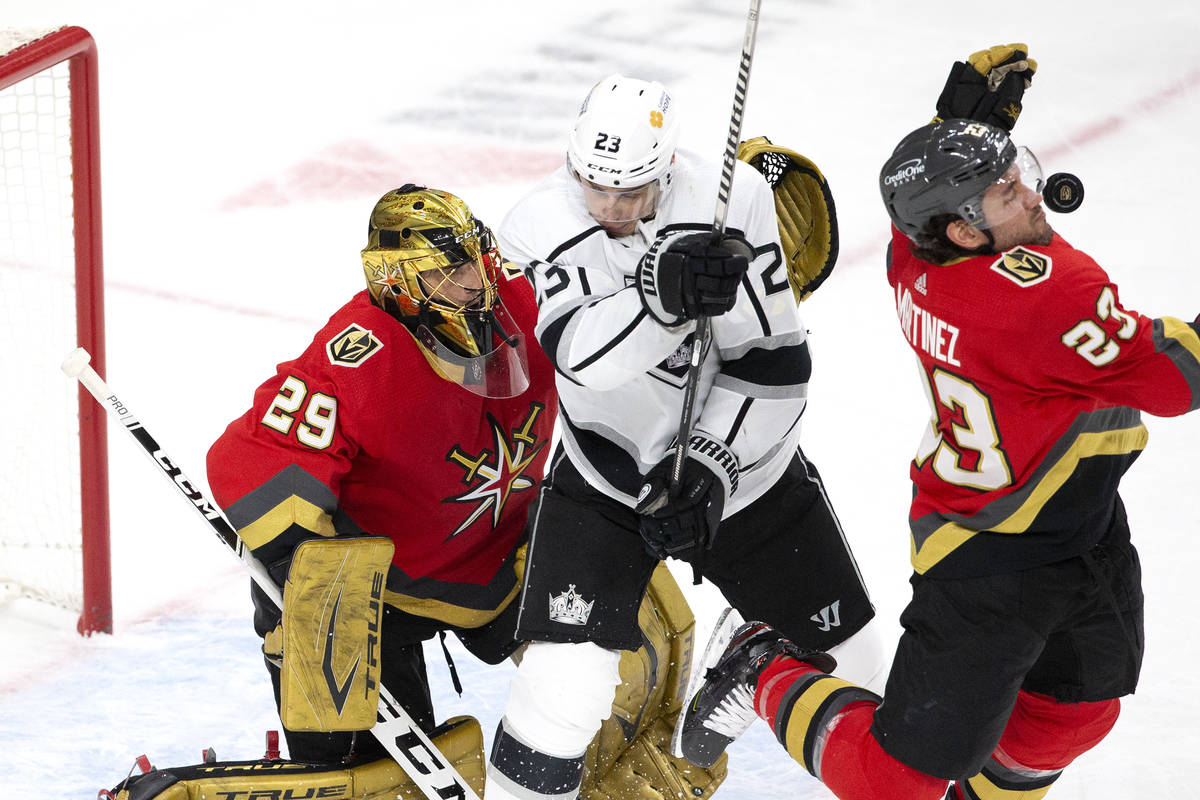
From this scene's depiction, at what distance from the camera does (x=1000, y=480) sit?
80.1 inches

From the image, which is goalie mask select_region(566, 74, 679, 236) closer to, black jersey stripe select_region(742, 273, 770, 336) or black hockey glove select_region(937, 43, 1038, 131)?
black jersey stripe select_region(742, 273, 770, 336)

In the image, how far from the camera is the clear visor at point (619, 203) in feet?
6.74

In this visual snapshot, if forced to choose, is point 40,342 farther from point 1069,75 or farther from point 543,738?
point 1069,75

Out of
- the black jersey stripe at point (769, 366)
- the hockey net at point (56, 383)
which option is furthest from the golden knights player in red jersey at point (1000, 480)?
the hockey net at point (56, 383)

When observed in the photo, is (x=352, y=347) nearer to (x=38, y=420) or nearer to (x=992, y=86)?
(x=992, y=86)

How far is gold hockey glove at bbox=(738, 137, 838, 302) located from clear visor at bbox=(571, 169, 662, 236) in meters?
0.36

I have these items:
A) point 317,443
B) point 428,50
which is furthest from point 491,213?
point 317,443

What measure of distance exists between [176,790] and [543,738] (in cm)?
58

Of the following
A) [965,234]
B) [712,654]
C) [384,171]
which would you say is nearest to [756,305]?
[965,234]

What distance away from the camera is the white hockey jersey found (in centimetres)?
200

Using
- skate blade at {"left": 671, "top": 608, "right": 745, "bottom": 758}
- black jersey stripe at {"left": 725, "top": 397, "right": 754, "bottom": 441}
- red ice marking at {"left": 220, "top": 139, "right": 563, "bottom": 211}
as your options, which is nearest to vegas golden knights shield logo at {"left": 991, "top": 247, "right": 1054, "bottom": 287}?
black jersey stripe at {"left": 725, "top": 397, "right": 754, "bottom": 441}

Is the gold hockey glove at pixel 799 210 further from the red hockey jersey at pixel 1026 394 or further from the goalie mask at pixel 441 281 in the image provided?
the goalie mask at pixel 441 281

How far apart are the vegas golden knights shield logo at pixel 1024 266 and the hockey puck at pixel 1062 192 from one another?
0.28 feet

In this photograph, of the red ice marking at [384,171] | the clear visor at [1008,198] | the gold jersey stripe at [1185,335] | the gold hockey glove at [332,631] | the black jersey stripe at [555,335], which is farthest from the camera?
the red ice marking at [384,171]
